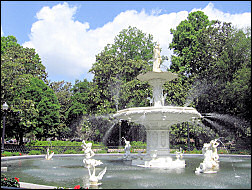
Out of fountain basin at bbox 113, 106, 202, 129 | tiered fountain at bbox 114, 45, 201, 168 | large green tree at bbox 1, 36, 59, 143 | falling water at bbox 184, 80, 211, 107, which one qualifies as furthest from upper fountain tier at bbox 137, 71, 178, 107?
falling water at bbox 184, 80, 211, 107

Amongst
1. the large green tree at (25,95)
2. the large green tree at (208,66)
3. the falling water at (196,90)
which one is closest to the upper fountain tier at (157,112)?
the large green tree at (25,95)

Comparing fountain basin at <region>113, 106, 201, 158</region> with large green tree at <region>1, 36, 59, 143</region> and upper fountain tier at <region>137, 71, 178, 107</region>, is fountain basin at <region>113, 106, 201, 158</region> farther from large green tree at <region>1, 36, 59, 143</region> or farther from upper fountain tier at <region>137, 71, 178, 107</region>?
large green tree at <region>1, 36, 59, 143</region>

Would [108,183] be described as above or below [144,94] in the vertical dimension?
below

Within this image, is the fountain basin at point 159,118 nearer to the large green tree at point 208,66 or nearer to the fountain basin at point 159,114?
the fountain basin at point 159,114

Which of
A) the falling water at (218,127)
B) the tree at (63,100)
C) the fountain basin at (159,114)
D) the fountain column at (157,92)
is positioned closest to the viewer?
the fountain basin at (159,114)

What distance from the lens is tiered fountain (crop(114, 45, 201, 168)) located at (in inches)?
573

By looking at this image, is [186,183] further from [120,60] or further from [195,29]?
[195,29]

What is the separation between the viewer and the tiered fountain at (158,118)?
14.6m

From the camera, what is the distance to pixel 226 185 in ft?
29.5

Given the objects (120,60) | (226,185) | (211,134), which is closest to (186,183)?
(226,185)

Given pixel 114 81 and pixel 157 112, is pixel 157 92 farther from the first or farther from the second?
pixel 114 81

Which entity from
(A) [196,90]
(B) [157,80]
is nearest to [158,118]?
(B) [157,80]

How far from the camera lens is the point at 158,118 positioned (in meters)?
15.1

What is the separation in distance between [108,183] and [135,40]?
36412 mm
